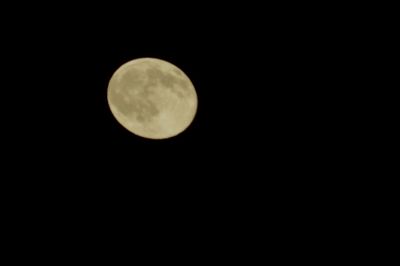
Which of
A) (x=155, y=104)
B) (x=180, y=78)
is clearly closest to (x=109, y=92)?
(x=155, y=104)

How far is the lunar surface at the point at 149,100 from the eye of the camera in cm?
450

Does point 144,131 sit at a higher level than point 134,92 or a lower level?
lower

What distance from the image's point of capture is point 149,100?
4508mm

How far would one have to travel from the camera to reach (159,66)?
15.5 ft

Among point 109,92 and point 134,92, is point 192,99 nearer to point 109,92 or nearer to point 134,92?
point 134,92

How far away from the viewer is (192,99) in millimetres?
4707

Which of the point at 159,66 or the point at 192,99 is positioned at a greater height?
the point at 159,66

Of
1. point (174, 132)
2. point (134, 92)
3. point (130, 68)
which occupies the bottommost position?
point (174, 132)

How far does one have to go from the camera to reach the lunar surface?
4.50 m

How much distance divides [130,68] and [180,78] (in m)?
0.64

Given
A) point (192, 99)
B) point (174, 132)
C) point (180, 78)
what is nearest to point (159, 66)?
point (180, 78)

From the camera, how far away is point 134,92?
453cm

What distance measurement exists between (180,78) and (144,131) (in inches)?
32.4

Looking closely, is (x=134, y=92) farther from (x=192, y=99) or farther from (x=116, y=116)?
(x=192, y=99)
